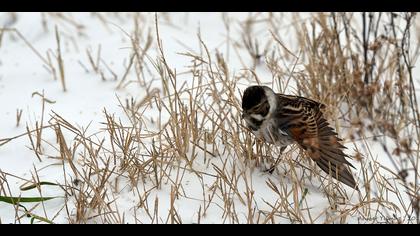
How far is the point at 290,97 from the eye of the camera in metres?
4.52

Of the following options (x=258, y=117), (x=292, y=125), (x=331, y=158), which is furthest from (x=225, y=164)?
(x=331, y=158)

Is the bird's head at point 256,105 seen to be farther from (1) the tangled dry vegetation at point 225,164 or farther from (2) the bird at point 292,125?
(1) the tangled dry vegetation at point 225,164

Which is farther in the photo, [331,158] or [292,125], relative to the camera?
[292,125]

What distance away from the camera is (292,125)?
428 cm

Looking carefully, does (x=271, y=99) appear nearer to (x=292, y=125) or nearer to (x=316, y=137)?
(x=292, y=125)

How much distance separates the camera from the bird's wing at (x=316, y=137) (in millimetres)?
4055

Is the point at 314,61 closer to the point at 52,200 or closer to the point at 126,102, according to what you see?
the point at 126,102

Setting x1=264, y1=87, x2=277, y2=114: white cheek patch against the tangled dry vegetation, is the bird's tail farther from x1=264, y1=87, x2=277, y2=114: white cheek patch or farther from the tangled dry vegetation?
x1=264, y1=87, x2=277, y2=114: white cheek patch

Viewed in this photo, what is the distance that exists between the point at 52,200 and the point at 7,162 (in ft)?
2.22

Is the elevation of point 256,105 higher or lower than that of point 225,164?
higher

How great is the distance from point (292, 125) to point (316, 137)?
0.17 meters

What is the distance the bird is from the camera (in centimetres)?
410

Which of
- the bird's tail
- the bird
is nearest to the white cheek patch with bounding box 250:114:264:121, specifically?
the bird

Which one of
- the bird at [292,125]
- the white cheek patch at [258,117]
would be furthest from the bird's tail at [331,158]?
the white cheek patch at [258,117]
